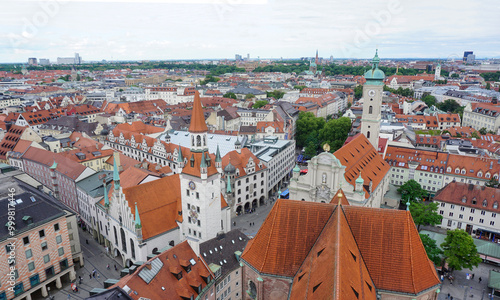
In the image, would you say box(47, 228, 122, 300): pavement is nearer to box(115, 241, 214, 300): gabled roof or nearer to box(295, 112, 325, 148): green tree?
box(115, 241, 214, 300): gabled roof

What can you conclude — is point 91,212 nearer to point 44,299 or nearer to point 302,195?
point 44,299

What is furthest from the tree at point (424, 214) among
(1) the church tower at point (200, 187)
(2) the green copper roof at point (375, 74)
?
(1) the church tower at point (200, 187)

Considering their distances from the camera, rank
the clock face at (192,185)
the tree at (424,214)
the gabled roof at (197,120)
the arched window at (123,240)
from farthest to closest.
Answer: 1. the tree at (424,214)
2. the arched window at (123,240)
3. the clock face at (192,185)
4. the gabled roof at (197,120)

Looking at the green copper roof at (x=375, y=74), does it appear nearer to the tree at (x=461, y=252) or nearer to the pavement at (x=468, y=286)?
the tree at (x=461, y=252)

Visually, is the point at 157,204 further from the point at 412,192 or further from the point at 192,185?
the point at 412,192

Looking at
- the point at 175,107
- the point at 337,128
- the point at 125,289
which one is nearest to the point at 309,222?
the point at 125,289

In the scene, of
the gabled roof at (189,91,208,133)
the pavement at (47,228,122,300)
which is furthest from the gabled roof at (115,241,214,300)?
the pavement at (47,228,122,300)

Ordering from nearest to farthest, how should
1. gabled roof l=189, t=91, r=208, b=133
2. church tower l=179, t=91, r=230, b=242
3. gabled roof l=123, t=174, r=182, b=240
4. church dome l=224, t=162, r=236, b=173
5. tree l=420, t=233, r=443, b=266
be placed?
gabled roof l=189, t=91, r=208, b=133, church tower l=179, t=91, r=230, b=242, gabled roof l=123, t=174, r=182, b=240, tree l=420, t=233, r=443, b=266, church dome l=224, t=162, r=236, b=173
